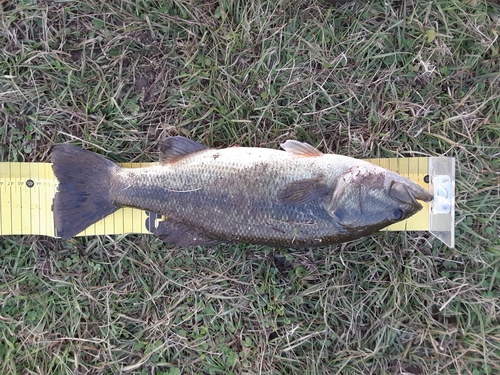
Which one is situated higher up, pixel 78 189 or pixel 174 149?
pixel 174 149

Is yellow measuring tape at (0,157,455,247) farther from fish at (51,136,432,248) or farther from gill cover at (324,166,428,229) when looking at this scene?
gill cover at (324,166,428,229)

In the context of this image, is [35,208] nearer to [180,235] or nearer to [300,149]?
[180,235]

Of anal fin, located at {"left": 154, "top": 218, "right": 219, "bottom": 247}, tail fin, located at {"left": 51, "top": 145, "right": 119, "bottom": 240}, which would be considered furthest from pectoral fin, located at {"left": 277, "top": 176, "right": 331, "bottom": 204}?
tail fin, located at {"left": 51, "top": 145, "right": 119, "bottom": 240}

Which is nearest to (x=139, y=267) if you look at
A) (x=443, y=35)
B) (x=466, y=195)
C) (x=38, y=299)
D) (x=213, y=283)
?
(x=213, y=283)

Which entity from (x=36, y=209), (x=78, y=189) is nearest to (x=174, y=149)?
(x=78, y=189)

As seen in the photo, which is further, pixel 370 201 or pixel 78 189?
pixel 78 189

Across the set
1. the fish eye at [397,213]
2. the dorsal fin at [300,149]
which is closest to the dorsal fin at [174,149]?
the dorsal fin at [300,149]

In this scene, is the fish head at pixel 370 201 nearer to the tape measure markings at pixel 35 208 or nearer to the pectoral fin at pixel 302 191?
the pectoral fin at pixel 302 191
